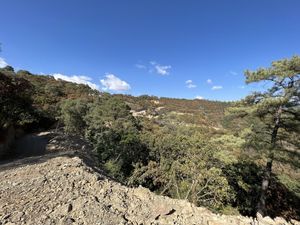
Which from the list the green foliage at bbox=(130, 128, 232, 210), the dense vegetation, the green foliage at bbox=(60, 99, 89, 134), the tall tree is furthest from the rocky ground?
the green foliage at bbox=(60, 99, 89, 134)

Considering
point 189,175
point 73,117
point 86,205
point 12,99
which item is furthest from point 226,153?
point 73,117

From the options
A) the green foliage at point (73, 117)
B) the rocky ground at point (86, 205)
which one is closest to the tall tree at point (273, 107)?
the rocky ground at point (86, 205)

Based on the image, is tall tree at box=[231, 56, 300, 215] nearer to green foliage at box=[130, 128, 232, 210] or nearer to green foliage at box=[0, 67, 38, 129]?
green foliage at box=[130, 128, 232, 210]

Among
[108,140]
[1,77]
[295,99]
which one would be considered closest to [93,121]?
[108,140]

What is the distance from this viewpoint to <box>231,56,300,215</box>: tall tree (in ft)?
28.5

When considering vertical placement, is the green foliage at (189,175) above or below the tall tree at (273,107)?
below

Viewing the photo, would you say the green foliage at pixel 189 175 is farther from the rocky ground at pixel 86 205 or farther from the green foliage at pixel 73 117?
the green foliage at pixel 73 117

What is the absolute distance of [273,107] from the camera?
30.6 ft

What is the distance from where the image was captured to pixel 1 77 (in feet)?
32.6

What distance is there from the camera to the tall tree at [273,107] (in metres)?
8.70

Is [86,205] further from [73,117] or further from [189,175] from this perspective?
[73,117]

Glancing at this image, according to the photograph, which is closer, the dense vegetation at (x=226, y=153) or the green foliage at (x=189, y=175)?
the green foliage at (x=189, y=175)

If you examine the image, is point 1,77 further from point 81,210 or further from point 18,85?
point 81,210

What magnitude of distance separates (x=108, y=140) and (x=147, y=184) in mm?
4699
